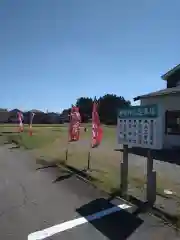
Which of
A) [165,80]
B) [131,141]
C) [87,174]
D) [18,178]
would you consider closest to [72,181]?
[87,174]

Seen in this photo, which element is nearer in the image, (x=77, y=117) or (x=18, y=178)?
(x=18, y=178)

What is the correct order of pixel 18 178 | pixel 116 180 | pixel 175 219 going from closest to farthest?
1. pixel 175 219
2. pixel 116 180
3. pixel 18 178

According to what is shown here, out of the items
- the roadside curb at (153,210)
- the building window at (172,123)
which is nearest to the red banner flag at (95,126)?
the roadside curb at (153,210)

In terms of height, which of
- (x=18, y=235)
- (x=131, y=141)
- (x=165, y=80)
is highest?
(x=165, y=80)

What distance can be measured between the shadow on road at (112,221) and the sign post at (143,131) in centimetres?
98

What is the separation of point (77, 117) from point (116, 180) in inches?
196

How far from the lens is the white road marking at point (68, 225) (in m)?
5.12

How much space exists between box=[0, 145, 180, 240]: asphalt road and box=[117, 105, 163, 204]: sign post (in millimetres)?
745

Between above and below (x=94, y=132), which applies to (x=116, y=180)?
below

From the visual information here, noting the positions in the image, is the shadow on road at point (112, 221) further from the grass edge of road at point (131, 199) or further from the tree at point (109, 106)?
the tree at point (109, 106)

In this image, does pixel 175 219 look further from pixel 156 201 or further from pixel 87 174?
pixel 87 174

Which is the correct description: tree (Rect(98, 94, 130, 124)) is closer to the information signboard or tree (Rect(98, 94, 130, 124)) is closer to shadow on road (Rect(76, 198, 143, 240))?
the information signboard

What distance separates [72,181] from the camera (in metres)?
9.62

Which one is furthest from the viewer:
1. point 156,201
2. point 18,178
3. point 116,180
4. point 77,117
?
point 77,117
